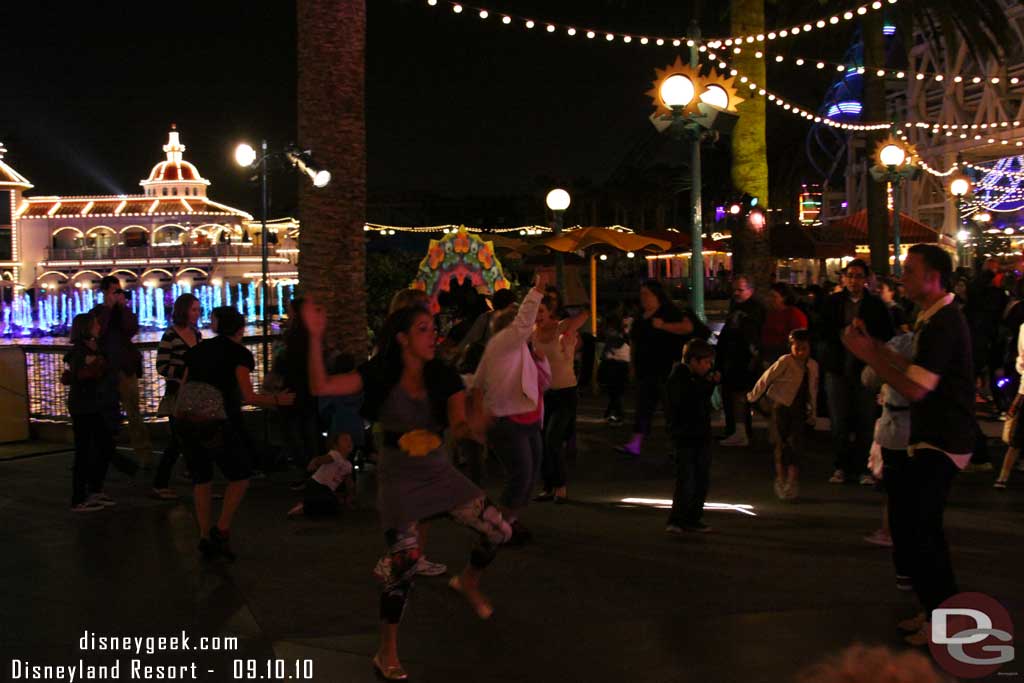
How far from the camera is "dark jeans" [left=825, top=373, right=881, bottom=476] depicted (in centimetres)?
964

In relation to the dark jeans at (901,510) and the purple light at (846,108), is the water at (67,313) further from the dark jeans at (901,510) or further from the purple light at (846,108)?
the dark jeans at (901,510)

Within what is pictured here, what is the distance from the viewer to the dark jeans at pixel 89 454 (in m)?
9.05

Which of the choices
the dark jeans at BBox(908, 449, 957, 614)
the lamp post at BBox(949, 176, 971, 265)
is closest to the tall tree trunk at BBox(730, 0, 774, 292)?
the lamp post at BBox(949, 176, 971, 265)

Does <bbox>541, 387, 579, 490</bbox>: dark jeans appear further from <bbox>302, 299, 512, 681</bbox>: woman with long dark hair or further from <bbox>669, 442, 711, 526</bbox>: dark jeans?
<bbox>302, 299, 512, 681</bbox>: woman with long dark hair

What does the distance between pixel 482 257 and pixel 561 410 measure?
877 centimetres

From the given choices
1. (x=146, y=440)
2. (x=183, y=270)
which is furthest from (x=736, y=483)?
(x=183, y=270)

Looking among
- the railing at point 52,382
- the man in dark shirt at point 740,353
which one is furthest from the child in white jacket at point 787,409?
the railing at point 52,382

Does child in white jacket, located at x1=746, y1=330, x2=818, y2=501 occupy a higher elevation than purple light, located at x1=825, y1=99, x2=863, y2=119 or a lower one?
lower

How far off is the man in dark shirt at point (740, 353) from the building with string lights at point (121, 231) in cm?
4552

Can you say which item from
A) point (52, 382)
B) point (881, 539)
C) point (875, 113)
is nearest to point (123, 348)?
point (52, 382)

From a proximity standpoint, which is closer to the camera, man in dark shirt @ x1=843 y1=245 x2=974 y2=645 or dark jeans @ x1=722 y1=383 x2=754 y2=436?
man in dark shirt @ x1=843 y1=245 x2=974 y2=645

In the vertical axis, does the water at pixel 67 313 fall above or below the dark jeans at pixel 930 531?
above

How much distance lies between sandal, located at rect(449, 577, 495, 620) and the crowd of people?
2 cm

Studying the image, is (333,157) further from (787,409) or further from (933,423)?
(933,423)
